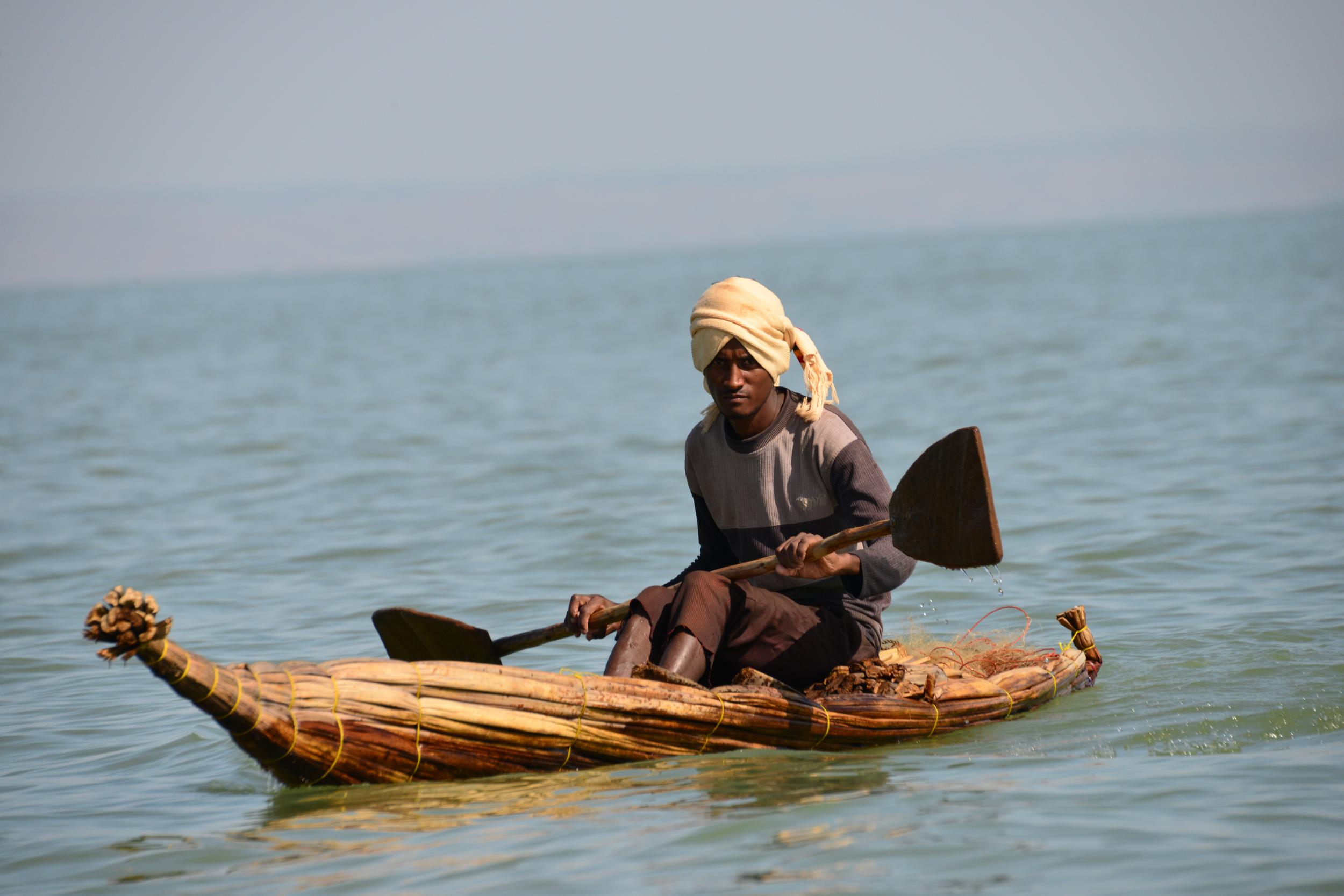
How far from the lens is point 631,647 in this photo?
4668 millimetres

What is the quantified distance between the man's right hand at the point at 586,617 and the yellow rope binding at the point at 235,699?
54.8 inches

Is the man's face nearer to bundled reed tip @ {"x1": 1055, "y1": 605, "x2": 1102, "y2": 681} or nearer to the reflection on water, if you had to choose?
the reflection on water

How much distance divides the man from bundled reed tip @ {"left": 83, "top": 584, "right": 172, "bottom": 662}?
5.14 feet

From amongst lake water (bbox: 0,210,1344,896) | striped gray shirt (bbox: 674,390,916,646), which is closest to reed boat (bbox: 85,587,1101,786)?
lake water (bbox: 0,210,1344,896)

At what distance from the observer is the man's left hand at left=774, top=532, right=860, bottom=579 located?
4.51m

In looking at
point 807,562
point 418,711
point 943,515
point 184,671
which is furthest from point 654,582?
point 184,671

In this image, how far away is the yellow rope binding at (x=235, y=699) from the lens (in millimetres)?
3836

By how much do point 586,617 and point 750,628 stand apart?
1.97ft

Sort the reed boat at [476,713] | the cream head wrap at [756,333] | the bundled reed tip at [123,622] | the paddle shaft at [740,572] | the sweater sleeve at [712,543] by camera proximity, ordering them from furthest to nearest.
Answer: the sweater sleeve at [712,543] < the cream head wrap at [756,333] < the paddle shaft at [740,572] < the reed boat at [476,713] < the bundled reed tip at [123,622]

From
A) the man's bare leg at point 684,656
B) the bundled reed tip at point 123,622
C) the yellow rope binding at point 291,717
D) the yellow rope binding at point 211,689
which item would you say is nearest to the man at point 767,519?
the man's bare leg at point 684,656

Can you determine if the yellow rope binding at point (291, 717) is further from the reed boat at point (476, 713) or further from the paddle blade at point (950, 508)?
the paddle blade at point (950, 508)

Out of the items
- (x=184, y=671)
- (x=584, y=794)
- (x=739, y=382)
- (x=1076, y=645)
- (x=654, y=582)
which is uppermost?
(x=739, y=382)

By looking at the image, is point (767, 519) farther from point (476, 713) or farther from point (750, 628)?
point (476, 713)

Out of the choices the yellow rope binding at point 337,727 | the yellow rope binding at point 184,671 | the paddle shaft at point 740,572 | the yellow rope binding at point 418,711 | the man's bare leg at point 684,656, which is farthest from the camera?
the man's bare leg at point 684,656
